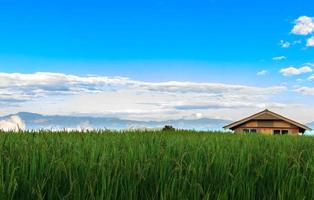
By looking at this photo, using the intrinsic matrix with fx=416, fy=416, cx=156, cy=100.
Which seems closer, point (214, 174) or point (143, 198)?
point (143, 198)

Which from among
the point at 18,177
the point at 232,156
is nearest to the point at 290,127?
the point at 232,156

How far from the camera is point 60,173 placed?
313 cm

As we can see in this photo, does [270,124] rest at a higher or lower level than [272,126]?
higher

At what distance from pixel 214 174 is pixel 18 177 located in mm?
1593

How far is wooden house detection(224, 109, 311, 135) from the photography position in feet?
123

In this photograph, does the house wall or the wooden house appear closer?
the wooden house

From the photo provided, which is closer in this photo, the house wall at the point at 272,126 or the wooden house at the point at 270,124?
the wooden house at the point at 270,124

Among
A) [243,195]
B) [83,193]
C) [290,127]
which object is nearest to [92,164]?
[83,193]

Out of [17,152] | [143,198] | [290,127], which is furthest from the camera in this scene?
[290,127]

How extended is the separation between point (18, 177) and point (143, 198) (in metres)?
0.92

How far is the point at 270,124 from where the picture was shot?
38219 millimetres

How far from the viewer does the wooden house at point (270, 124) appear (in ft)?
123

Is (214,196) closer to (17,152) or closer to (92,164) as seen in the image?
(92,164)

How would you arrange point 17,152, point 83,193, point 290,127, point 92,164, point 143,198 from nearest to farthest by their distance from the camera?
point 83,193, point 143,198, point 92,164, point 17,152, point 290,127
